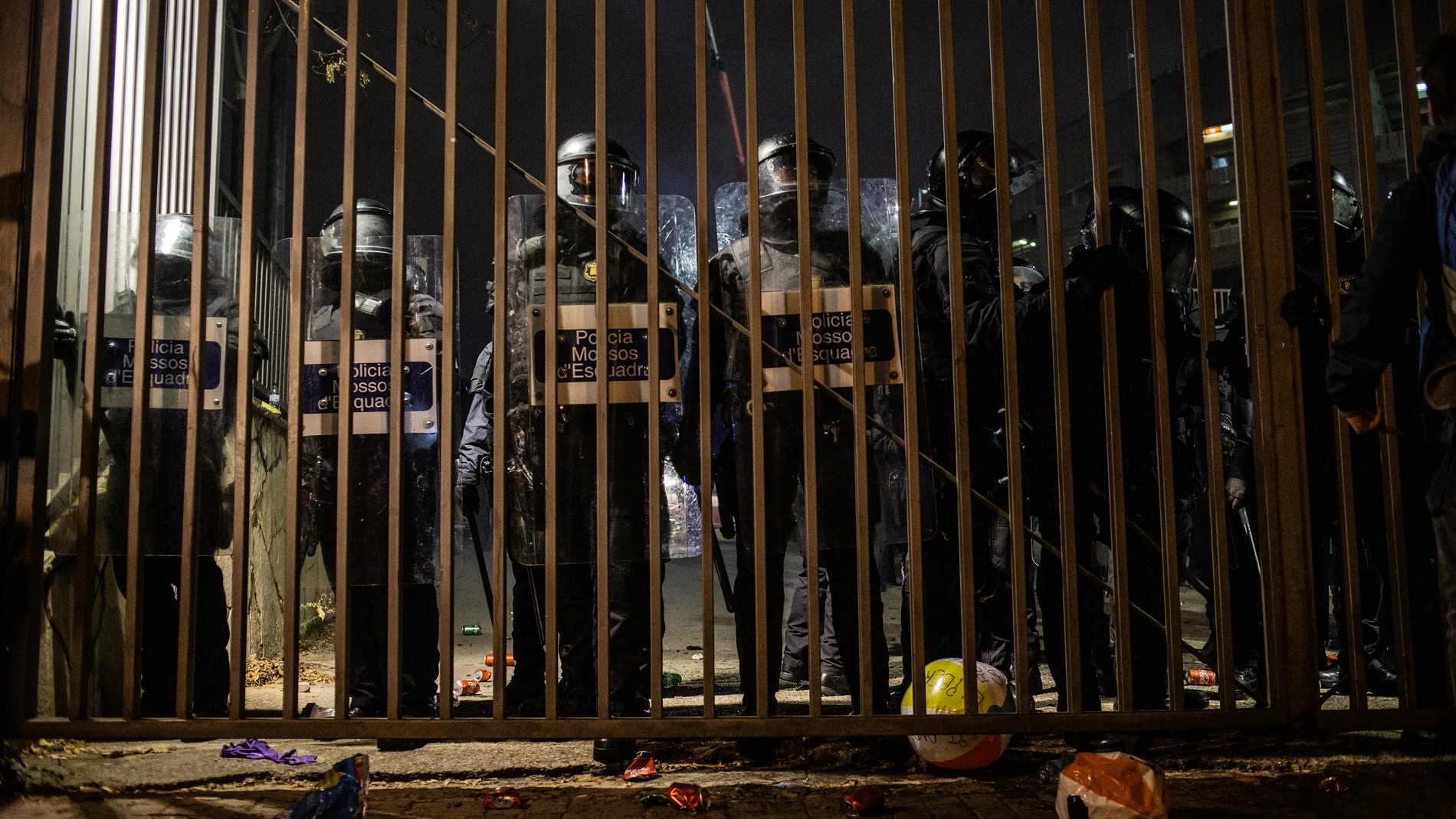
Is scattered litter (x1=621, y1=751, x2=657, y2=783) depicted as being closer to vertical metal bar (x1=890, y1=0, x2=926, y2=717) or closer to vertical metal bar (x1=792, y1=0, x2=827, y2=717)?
vertical metal bar (x1=792, y1=0, x2=827, y2=717)

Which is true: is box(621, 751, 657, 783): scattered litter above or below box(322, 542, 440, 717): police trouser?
below

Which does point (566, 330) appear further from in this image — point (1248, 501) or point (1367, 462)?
point (1248, 501)

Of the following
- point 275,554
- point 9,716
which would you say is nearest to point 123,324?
point 9,716

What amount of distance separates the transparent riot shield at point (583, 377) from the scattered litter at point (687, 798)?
75 centimetres

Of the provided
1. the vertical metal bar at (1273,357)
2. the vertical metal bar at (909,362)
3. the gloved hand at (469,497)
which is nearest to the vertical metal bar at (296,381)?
the gloved hand at (469,497)

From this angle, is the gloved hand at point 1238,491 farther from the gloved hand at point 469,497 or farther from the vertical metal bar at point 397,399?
the vertical metal bar at point 397,399

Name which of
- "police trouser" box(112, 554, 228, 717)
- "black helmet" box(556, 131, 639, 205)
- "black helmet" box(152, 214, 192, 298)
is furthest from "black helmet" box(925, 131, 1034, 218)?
"police trouser" box(112, 554, 228, 717)

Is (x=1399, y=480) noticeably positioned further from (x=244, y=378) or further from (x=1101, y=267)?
(x=244, y=378)

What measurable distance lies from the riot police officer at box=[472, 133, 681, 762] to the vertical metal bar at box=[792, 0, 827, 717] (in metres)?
0.42

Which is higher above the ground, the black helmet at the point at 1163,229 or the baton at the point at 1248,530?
the black helmet at the point at 1163,229

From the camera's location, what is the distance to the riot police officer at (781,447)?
10.3 feet

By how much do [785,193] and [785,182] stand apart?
0.33 feet

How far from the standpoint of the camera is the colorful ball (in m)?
2.97

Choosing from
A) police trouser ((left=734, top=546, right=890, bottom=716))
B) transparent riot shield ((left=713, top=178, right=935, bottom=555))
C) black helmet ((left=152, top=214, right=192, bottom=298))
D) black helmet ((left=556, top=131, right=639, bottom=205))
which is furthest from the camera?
black helmet ((left=556, top=131, right=639, bottom=205))
